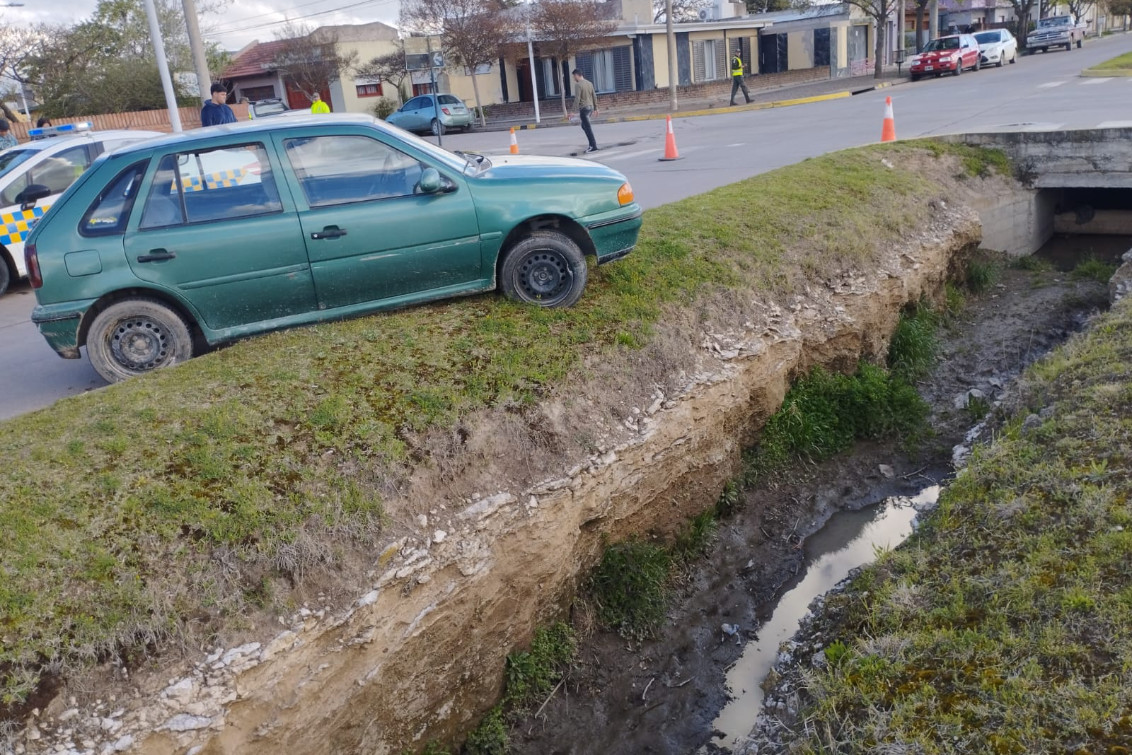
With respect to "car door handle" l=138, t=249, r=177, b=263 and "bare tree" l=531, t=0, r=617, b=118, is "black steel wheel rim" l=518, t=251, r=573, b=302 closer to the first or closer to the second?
"car door handle" l=138, t=249, r=177, b=263

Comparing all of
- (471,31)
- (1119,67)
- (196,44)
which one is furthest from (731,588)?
(471,31)

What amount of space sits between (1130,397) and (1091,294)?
630 centimetres

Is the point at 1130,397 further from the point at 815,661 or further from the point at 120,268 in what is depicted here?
the point at 120,268

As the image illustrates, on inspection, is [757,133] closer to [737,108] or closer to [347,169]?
[737,108]

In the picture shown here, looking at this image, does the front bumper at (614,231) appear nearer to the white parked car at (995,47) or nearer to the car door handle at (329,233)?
the car door handle at (329,233)

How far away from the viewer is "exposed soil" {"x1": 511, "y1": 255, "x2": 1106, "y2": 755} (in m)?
5.33

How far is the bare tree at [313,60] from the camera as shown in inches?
1547

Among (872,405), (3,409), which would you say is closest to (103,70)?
(3,409)

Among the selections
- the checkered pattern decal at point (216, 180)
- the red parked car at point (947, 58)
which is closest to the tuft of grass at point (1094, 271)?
the checkered pattern decal at point (216, 180)

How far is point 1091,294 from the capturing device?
11.1m

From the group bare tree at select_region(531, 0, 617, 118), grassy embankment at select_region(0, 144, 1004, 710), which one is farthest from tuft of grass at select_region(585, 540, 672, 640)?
bare tree at select_region(531, 0, 617, 118)

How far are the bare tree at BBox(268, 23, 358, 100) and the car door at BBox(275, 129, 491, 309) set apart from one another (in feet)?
120

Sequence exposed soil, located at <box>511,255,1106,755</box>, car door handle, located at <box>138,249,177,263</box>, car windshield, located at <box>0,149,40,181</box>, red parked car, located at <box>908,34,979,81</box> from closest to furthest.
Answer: exposed soil, located at <box>511,255,1106,755</box> → car door handle, located at <box>138,249,177,263</box> → car windshield, located at <box>0,149,40,181</box> → red parked car, located at <box>908,34,979,81</box>

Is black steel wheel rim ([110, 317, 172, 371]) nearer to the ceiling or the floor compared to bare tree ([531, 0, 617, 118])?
nearer to the floor
